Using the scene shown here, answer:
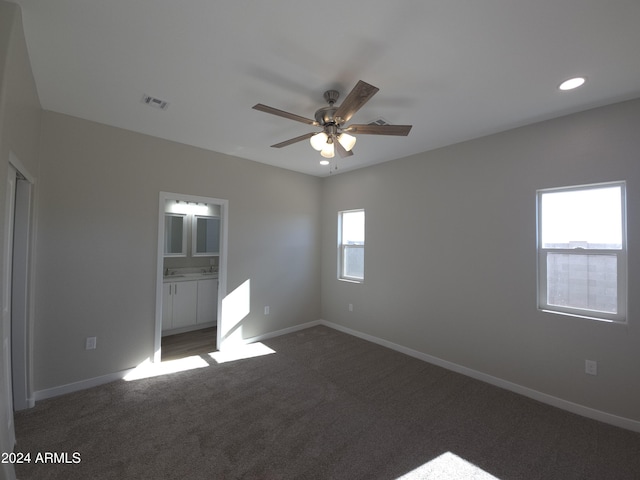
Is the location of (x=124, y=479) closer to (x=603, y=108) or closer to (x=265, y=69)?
(x=265, y=69)

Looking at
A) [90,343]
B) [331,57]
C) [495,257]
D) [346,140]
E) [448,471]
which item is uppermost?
[331,57]

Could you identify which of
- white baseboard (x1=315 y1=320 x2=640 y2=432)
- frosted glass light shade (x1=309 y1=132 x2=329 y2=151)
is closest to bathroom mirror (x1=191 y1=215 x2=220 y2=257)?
white baseboard (x1=315 y1=320 x2=640 y2=432)

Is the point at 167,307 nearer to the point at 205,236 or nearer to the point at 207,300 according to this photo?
the point at 207,300

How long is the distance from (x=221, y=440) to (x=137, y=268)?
212cm

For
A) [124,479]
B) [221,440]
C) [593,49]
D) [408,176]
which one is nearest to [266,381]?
[221,440]

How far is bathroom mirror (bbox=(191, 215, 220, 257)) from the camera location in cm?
501

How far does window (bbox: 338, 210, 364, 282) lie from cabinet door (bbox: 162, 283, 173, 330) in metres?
2.76

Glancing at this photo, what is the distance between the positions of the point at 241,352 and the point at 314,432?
6.38 ft

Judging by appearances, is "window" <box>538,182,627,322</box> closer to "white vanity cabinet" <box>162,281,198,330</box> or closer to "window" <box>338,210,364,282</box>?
"window" <box>338,210,364,282</box>

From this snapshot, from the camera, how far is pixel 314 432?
225cm

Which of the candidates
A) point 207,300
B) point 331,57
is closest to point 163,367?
point 207,300

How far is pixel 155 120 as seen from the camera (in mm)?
2912

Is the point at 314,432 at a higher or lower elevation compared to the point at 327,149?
lower

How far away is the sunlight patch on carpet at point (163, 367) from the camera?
3141 millimetres
